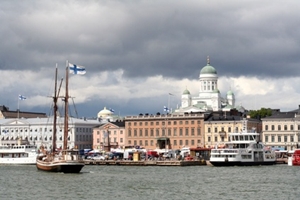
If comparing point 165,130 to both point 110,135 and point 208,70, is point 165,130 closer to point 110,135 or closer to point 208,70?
point 110,135

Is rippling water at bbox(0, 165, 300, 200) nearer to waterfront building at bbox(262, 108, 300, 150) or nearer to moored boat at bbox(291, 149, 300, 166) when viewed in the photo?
moored boat at bbox(291, 149, 300, 166)

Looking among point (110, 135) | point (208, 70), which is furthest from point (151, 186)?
point (208, 70)

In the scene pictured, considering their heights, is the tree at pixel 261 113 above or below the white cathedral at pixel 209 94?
below

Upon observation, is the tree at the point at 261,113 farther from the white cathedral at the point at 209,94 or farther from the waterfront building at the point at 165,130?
the waterfront building at the point at 165,130

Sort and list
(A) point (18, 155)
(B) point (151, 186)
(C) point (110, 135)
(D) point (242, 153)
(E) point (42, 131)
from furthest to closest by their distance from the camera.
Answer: (E) point (42, 131) → (C) point (110, 135) → (A) point (18, 155) → (D) point (242, 153) → (B) point (151, 186)

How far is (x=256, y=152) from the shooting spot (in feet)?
374

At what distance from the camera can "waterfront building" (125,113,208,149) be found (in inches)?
6447

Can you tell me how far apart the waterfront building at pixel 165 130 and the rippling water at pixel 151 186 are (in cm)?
7714

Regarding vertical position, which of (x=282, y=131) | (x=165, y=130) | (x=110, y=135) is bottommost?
(x=282, y=131)

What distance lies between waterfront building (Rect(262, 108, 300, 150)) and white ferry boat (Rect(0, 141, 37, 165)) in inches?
2211

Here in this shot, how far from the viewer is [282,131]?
510 ft

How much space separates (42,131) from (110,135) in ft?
63.0

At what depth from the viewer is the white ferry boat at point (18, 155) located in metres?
119

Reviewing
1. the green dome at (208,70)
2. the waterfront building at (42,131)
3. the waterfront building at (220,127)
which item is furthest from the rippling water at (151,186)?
the green dome at (208,70)
